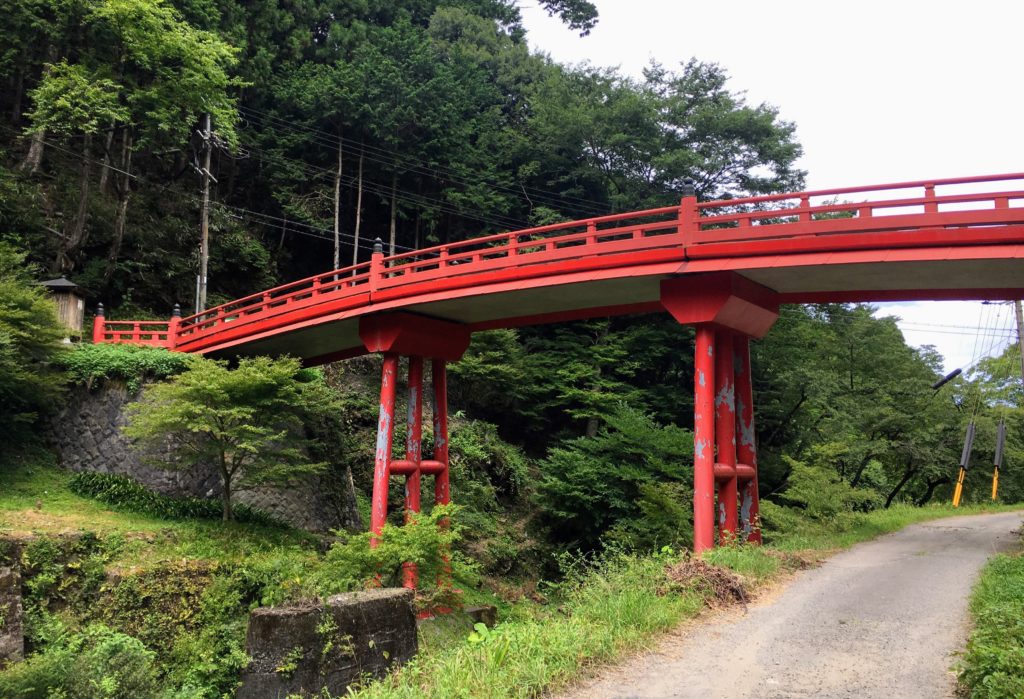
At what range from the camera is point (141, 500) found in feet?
56.4

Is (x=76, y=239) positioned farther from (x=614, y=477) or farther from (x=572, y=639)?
(x=572, y=639)

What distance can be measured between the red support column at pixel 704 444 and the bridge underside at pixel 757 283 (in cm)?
131

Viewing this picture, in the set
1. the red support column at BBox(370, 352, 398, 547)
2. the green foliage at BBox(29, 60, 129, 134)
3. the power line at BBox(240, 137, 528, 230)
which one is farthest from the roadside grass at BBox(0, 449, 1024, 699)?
the power line at BBox(240, 137, 528, 230)

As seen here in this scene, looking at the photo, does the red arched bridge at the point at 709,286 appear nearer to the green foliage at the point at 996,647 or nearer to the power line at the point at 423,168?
the green foliage at the point at 996,647

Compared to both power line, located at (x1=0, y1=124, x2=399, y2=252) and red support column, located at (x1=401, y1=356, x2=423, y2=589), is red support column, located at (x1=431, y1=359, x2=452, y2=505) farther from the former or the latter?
power line, located at (x1=0, y1=124, x2=399, y2=252)

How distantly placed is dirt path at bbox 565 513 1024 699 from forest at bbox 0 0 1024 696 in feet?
19.6

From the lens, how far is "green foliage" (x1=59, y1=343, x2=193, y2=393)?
18.8 m

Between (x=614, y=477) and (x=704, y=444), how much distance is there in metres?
8.72

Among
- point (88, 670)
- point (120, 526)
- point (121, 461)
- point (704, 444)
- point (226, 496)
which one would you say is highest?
point (704, 444)

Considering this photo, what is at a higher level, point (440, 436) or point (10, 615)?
point (440, 436)

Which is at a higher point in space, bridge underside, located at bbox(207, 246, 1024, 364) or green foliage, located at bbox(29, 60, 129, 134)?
green foliage, located at bbox(29, 60, 129, 134)

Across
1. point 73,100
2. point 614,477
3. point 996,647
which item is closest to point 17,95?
point 73,100

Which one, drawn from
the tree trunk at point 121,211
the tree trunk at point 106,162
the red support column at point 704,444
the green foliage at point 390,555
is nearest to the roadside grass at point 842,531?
the red support column at point 704,444

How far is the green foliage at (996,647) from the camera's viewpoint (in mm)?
5613
